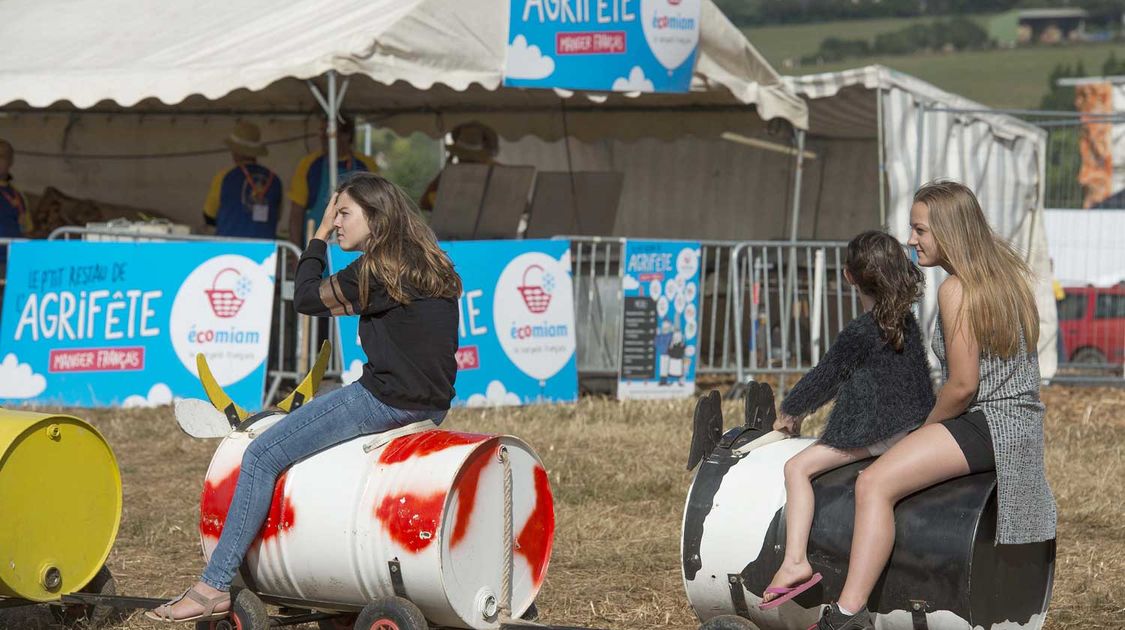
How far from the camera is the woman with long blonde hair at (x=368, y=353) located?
15.1ft

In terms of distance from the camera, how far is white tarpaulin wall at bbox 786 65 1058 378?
452 inches

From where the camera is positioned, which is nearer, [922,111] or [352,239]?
[352,239]

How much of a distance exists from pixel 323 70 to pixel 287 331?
6.74 feet

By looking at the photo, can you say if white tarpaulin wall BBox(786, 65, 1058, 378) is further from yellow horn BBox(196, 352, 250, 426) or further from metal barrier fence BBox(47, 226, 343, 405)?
yellow horn BBox(196, 352, 250, 426)

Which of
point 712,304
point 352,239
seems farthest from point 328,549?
point 712,304

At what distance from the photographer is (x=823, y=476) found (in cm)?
431

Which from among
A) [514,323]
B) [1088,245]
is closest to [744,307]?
[514,323]

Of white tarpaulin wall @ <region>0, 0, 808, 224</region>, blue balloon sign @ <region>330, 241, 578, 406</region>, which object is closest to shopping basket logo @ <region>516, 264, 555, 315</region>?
blue balloon sign @ <region>330, 241, 578, 406</region>

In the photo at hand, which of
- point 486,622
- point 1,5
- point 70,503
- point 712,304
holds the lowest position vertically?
point 486,622

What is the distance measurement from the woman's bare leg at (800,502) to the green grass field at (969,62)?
66.1 metres

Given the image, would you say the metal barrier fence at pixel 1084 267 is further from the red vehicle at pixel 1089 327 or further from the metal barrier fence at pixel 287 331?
the metal barrier fence at pixel 287 331

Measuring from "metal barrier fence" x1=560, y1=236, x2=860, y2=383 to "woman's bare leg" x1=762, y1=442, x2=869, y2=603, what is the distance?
248 inches

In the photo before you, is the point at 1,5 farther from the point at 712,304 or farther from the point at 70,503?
the point at 70,503

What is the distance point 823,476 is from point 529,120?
10282 millimetres
